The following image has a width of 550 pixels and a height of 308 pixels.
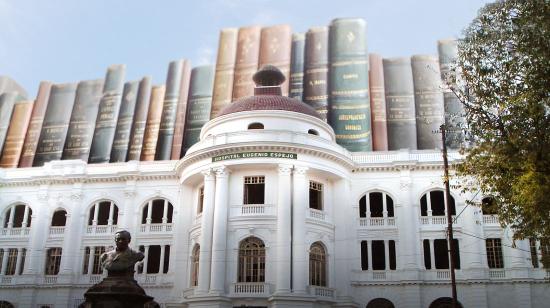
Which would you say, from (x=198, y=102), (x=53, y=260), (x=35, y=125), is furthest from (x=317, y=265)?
(x=35, y=125)

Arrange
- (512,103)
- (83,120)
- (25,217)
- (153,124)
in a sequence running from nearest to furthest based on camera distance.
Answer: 1. (512,103)
2. (25,217)
3. (153,124)
4. (83,120)

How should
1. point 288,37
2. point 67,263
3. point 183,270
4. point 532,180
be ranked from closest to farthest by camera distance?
point 532,180 → point 183,270 → point 67,263 → point 288,37

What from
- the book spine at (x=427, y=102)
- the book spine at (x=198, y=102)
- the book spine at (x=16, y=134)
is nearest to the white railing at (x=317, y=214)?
the book spine at (x=427, y=102)

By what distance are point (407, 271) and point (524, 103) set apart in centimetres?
1608

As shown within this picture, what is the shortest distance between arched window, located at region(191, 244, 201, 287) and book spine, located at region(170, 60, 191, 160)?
1160 cm

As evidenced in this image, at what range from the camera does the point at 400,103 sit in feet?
135

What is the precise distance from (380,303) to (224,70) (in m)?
21.7

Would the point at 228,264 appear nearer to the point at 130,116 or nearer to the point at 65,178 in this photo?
the point at 65,178

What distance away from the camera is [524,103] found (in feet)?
55.1

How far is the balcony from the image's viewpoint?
92.3 ft

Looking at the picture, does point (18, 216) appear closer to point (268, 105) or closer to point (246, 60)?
point (268, 105)

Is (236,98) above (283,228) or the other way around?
above

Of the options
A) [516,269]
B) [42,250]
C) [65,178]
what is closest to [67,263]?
[42,250]

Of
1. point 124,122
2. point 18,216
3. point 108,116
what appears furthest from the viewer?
point 108,116
